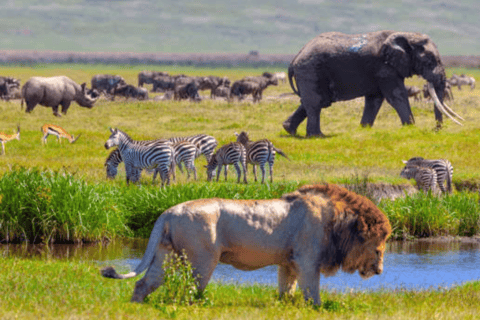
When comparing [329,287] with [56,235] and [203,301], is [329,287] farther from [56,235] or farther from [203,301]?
[56,235]

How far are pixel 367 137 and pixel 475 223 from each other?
38.8 feet

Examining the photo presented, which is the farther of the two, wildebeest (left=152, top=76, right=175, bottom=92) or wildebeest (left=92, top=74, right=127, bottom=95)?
wildebeest (left=152, top=76, right=175, bottom=92)

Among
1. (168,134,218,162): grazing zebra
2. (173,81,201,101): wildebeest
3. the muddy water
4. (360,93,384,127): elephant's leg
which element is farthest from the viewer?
(173,81,201,101): wildebeest

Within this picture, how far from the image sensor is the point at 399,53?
30375mm

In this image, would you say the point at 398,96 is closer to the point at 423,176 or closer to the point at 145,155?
the point at 423,176

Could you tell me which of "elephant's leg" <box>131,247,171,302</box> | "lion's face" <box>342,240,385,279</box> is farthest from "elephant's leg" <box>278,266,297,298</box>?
"elephant's leg" <box>131,247,171,302</box>

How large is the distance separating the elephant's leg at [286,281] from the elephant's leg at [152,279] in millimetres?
1420

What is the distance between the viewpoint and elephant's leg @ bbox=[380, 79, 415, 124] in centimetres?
3075

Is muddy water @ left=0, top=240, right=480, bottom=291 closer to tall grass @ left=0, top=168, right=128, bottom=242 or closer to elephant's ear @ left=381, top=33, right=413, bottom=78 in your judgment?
tall grass @ left=0, top=168, right=128, bottom=242

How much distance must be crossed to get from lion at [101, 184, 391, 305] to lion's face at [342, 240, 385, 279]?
1cm

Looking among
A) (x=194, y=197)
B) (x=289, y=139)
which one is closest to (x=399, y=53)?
(x=289, y=139)

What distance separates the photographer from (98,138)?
1162 inches

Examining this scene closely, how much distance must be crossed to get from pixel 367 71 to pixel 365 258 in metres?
23.2

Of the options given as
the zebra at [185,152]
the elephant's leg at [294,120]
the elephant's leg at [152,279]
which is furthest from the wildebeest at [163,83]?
the elephant's leg at [152,279]
